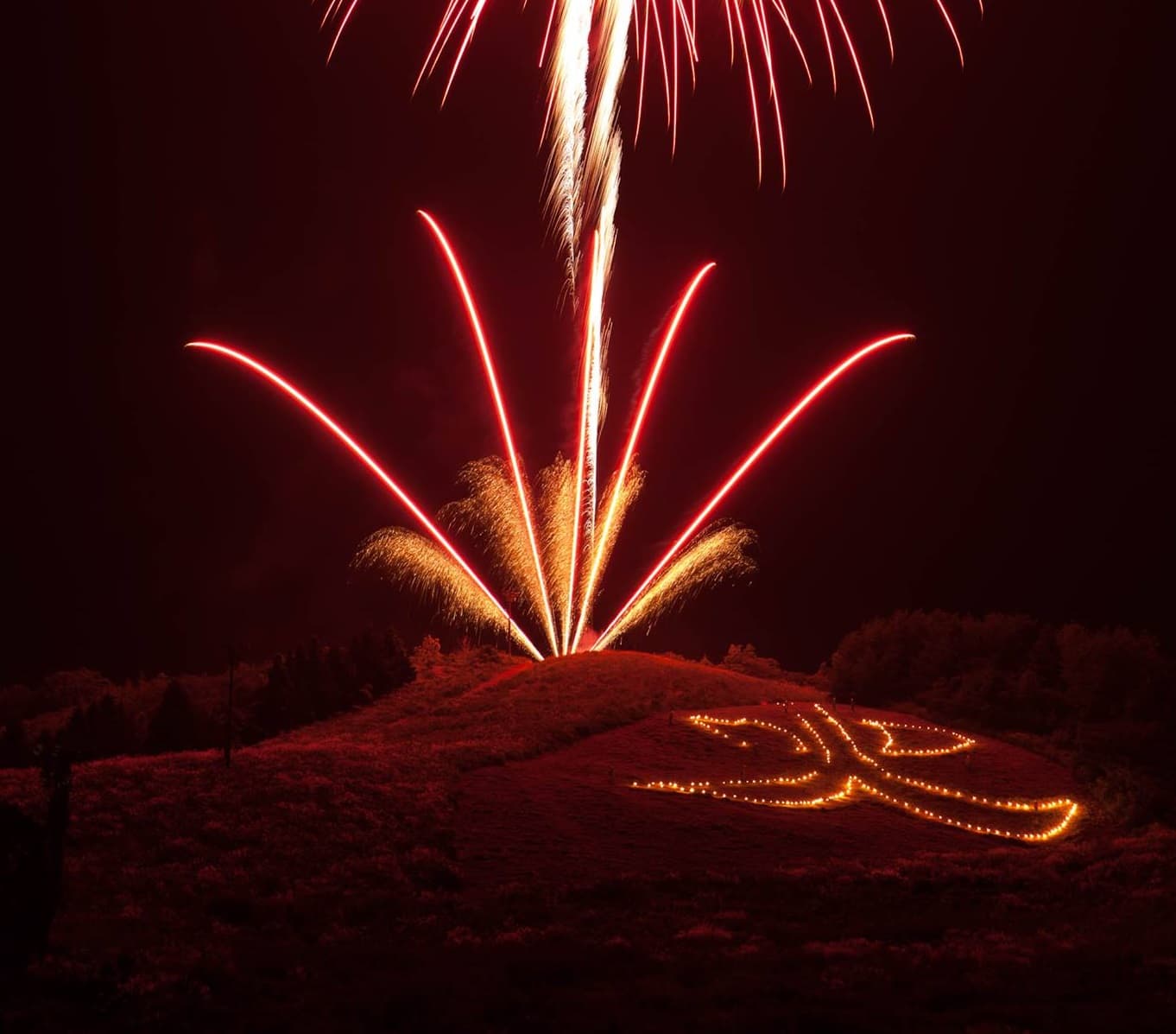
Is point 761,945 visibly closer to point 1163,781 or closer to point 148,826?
point 148,826

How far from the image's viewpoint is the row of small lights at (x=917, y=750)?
2683 cm

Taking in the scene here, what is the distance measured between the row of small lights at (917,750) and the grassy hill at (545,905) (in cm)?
194

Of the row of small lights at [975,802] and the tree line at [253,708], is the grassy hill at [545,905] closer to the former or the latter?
the row of small lights at [975,802]

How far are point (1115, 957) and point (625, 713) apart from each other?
→ 18.6 meters

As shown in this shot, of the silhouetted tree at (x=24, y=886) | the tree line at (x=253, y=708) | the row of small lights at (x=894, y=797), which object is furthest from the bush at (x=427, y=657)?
the silhouetted tree at (x=24, y=886)

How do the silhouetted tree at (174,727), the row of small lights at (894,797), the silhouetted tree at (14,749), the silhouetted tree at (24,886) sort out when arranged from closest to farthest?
the silhouetted tree at (24,886), the row of small lights at (894,797), the silhouetted tree at (14,749), the silhouetted tree at (174,727)

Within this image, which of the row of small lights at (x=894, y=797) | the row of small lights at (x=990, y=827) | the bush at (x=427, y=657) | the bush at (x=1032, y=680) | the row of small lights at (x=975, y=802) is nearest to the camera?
the row of small lights at (x=990, y=827)

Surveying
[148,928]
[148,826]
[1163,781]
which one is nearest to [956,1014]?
[148,928]

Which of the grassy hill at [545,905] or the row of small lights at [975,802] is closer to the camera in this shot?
the grassy hill at [545,905]

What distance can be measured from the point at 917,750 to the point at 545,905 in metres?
17.0

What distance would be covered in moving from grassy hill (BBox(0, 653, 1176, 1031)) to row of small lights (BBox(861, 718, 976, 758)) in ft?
6.37

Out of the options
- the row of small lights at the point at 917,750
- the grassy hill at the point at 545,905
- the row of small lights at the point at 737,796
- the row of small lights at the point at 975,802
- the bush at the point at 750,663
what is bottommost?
the bush at the point at 750,663

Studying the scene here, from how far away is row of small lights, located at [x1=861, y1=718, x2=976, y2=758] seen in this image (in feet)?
88.0

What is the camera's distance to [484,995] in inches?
359
